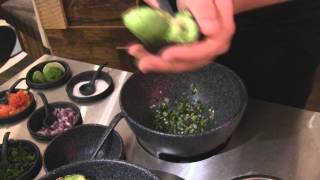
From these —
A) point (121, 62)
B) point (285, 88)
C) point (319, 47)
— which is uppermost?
point (319, 47)

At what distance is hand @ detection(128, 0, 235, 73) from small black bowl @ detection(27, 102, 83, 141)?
53 centimetres

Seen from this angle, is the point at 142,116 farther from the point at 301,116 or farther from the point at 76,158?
the point at 301,116

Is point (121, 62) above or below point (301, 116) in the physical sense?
below

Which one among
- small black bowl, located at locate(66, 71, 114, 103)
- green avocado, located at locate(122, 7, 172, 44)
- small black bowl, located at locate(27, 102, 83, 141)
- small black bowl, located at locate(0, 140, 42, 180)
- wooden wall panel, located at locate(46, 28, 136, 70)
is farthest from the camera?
wooden wall panel, located at locate(46, 28, 136, 70)

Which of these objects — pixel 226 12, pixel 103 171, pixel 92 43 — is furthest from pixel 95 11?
pixel 226 12

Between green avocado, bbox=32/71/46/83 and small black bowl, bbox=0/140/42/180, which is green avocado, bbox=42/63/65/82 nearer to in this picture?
green avocado, bbox=32/71/46/83

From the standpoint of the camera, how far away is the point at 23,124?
1.22 meters

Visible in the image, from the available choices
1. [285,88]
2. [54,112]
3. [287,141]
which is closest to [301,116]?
[287,141]

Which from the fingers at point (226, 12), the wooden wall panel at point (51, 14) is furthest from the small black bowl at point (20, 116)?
the wooden wall panel at point (51, 14)

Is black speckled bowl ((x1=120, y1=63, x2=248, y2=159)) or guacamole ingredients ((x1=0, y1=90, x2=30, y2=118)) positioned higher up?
black speckled bowl ((x1=120, y1=63, x2=248, y2=159))

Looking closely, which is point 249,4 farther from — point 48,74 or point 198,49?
point 48,74

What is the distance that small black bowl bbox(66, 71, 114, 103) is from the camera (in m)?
1.26

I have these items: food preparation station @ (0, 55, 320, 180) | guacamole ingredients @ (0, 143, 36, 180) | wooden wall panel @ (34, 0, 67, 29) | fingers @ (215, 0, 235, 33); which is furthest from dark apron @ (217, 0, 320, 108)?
wooden wall panel @ (34, 0, 67, 29)

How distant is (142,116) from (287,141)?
15.2 inches
